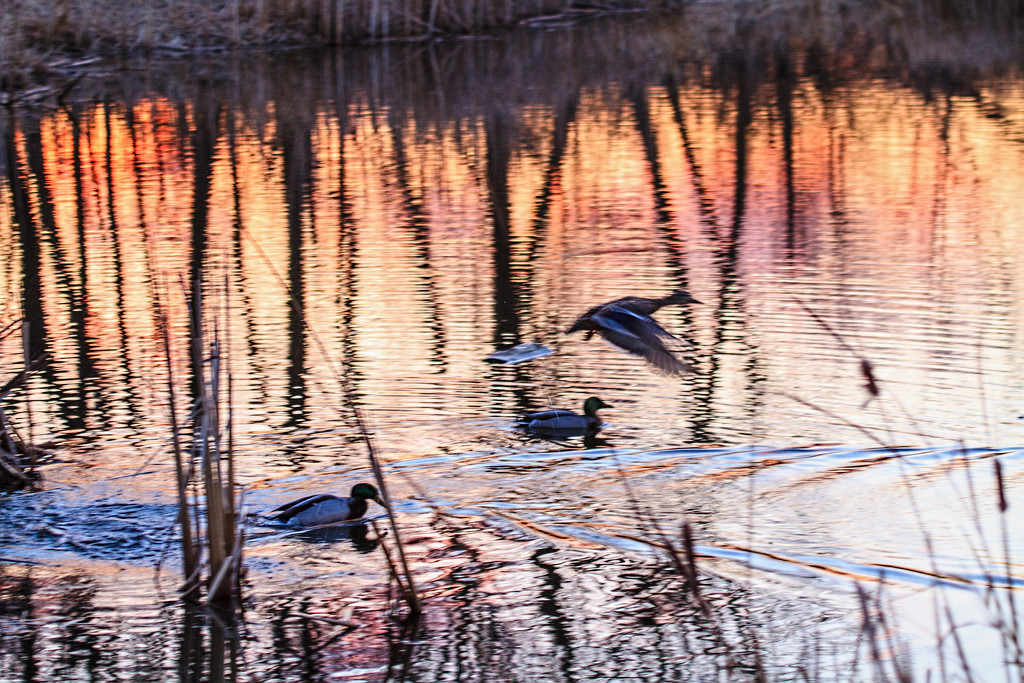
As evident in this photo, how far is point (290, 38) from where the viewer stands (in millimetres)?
22391

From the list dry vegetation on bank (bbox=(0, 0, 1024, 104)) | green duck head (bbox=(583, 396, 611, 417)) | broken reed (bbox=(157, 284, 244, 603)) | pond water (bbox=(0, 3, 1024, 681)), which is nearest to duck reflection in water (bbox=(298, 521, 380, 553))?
pond water (bbox=(0, 3, 1024, 681))

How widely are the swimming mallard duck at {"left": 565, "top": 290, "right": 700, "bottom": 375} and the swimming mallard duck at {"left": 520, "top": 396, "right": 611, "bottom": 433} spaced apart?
884mm

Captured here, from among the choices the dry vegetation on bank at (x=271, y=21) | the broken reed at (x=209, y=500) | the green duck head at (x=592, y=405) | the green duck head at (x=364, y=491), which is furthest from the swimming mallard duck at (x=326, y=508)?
the dry vegetation on bank at (x=271, y=21)

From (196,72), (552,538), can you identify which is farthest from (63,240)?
(196,72)

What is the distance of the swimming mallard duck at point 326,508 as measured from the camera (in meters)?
4.81

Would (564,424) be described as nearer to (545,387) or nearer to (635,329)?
(545,387)

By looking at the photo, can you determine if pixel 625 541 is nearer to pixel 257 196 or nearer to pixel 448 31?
pixel 257 196

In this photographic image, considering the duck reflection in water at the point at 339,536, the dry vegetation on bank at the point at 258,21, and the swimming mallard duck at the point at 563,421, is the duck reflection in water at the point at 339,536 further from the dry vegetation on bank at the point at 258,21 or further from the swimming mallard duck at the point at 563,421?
the dry vegetation on bank at the point at 258,21

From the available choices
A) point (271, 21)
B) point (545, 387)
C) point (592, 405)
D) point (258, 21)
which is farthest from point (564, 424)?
point (271, 21)

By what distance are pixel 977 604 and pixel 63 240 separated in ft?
25.3

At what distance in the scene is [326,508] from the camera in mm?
4797

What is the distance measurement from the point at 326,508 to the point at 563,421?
1278mm

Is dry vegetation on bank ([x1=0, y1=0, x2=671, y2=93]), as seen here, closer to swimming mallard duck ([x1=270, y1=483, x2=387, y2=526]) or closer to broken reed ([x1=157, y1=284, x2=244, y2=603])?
swimming mallard duck ([x1=270, y1=483, x2=387, y2=526])

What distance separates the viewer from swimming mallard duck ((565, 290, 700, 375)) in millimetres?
4605
